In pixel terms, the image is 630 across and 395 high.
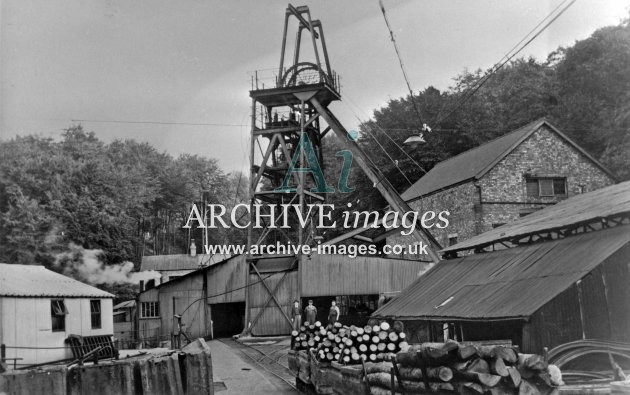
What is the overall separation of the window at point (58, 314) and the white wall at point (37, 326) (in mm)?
149

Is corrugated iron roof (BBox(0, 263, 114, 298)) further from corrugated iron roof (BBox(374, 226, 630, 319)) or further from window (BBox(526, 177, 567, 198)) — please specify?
window (BBox(526, 177, 567, 198))

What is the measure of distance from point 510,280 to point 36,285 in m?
15.6

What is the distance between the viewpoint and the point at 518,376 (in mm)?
8375

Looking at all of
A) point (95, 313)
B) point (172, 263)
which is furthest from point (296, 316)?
point (172, 263)

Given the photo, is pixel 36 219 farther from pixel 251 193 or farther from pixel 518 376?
pixel 518 376

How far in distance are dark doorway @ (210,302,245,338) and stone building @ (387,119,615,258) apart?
15038 millimetres

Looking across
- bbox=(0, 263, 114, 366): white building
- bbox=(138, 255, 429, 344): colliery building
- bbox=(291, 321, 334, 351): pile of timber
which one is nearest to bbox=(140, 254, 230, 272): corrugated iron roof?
bbox=(138, 255, 429, 344): colliery building

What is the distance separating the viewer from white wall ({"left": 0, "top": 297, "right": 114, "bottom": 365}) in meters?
A: 19.0

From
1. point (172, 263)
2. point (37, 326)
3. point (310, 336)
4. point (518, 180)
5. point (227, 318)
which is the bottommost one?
point (227, 318)

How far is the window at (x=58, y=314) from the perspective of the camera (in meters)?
21.4

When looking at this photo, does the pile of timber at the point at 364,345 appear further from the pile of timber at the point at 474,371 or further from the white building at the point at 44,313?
the white building at the point at 44,313

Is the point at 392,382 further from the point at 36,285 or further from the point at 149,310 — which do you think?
the point at 149,310

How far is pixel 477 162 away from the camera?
34.2 m

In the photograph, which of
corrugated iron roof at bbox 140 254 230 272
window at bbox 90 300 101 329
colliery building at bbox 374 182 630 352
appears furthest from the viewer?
corrugated iron roof at bbox 140 254 230 272
